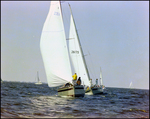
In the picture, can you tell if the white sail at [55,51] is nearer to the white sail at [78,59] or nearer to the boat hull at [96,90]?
the white sail at [78,59]

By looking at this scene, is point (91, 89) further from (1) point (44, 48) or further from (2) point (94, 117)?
(2) point (94, 117)

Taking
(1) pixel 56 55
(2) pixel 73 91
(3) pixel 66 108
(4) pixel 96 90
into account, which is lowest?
(3) pixel 66 108

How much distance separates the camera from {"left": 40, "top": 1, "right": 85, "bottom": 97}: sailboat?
79.6 feet

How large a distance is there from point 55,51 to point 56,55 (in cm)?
46

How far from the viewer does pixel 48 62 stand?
81.7 ft

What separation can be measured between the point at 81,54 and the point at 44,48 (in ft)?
34.1

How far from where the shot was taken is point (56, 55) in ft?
81.3

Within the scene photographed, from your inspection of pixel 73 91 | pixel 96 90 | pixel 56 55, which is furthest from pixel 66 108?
pixel 96 90

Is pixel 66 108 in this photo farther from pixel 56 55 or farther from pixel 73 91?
pixel 56 55

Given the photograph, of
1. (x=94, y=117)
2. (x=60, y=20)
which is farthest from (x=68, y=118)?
(x=60, y=20)

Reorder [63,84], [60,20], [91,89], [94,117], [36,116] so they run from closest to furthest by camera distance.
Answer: [36,116] < [94,117] < [63,84] < [60,20] < [91,89]

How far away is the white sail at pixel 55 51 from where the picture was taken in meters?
24.4

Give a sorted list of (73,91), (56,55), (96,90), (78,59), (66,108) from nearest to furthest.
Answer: (66,108) → (73,91) → (56,55) → (96,90) → (78,59)

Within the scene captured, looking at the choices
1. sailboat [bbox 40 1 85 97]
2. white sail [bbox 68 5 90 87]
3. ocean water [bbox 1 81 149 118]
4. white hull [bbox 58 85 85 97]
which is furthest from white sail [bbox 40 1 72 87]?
white sail [bbox 68 5 90 87]
